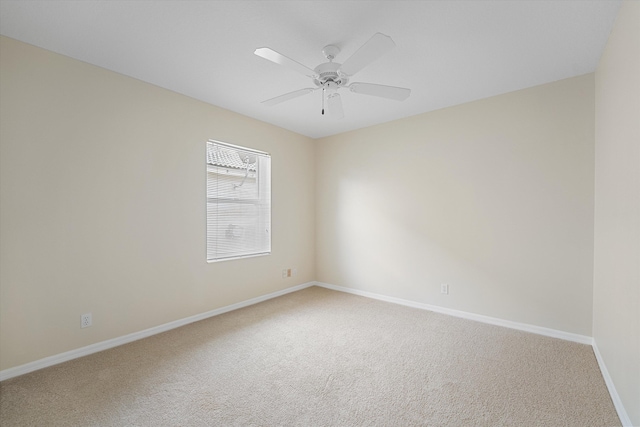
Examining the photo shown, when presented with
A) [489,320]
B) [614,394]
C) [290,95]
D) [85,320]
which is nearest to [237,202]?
[290,95]

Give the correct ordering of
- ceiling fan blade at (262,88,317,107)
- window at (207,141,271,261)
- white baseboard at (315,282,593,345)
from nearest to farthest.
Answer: ceiling fan blade at (262,88,317,107), white baseboard at (315,282,593,345), window at (207,141,271,261)

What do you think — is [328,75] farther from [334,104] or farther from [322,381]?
[322,381]

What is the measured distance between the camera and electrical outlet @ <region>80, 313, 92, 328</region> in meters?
2.44

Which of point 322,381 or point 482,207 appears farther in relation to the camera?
point 482,207

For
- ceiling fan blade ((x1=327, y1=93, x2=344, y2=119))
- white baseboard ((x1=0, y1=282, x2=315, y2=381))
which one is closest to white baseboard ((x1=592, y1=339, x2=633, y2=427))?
ceiling fan blade ((x1=327, y1=93, x2=344, y2=119))

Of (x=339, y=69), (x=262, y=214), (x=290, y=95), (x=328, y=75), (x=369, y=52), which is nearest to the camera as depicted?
(x=369, y=52)

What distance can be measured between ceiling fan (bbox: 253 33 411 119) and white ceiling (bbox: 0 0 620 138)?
8.0 inches

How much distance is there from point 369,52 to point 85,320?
10.1 ft

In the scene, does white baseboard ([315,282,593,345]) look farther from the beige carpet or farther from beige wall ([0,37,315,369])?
beige wall ([0,37,315,369])

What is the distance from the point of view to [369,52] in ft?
5.75

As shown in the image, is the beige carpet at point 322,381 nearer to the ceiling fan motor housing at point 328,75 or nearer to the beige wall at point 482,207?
the beige wall at point 482,207

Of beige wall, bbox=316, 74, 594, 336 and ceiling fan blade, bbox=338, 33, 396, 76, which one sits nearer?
ceiling fan blade, bbox=338, 33, 396, 76

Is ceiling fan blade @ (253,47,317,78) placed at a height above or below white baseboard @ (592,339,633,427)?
above

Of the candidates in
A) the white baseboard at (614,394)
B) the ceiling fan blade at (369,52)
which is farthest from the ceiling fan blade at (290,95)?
the white baseboard at (614,394)
